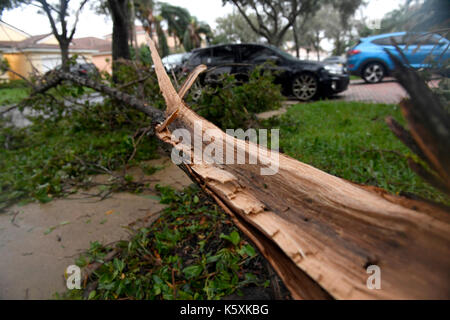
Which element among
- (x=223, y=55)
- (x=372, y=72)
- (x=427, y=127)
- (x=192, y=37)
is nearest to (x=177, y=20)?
(x=192, y=37)

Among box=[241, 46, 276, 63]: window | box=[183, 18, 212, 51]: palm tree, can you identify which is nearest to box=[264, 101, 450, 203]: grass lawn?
box=[241, 46, 276, 63]: window

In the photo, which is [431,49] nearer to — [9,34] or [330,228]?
[330,228]

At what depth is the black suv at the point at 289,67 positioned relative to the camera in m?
7.23

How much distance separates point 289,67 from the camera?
24.1ft

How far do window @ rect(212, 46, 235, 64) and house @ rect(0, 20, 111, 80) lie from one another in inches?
115

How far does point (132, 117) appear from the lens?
477 cm

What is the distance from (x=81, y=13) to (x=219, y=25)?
32867 mm

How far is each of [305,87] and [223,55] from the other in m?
2.33

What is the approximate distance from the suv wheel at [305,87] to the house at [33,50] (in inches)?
177
